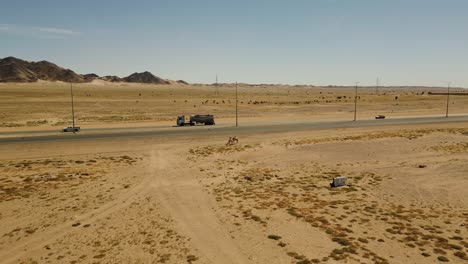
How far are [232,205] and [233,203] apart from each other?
384 mm

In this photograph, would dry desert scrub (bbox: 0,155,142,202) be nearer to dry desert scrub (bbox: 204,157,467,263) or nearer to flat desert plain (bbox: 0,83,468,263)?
flat desert plain (bbox: 0,83,468,263)

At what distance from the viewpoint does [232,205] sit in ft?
74.4

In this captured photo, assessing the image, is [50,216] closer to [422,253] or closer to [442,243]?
[422,253]

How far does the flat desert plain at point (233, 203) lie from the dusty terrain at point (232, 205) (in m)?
0.08

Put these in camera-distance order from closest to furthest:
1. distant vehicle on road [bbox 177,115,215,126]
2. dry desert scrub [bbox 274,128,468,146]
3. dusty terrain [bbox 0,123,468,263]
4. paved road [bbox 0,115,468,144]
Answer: dusty terrain [bbox 0,123,468,263]
dry desert scrub [bbox 274,128,468,146]
paved road [bbox 0,115,468,144]
distant vehicle on road [bbox 177,115,215,126]

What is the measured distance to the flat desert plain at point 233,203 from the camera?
16547 mm

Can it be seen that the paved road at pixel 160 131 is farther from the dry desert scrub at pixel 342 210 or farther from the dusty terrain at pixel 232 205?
the dry desert scrub at pixel 342 210

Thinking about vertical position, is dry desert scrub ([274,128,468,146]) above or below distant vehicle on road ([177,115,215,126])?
below

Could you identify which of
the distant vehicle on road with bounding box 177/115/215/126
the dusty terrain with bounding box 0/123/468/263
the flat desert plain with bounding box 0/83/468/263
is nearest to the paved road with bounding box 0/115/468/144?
the distant vehicle on road with bounding box 177/115/215/126

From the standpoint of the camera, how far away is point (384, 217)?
20.5 metres

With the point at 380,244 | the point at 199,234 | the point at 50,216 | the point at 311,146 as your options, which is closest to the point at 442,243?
the point at 380,244

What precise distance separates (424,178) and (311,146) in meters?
15.4

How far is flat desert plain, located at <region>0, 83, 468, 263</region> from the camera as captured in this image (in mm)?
16547

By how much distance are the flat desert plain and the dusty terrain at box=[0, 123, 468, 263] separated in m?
0.08
